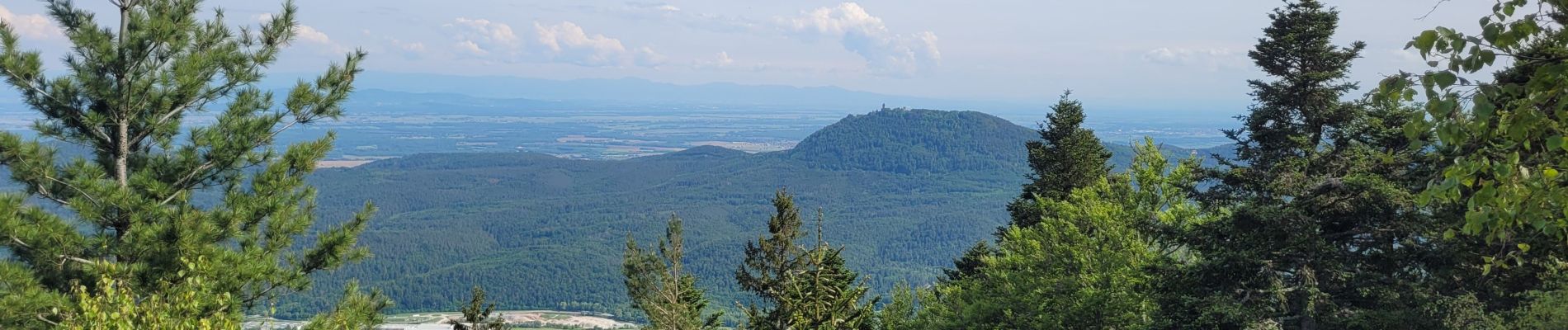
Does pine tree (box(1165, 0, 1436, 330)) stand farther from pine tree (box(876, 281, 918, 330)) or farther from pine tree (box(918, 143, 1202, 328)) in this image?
pine tree (box(876, 281, 918, 330))

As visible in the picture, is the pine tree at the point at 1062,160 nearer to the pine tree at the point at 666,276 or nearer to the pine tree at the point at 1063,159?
the pine tree at the point at 1063,159

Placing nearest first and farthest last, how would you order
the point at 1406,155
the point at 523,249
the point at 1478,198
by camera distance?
the point at 1478,198
the point at 1406,155
the point at 523,249

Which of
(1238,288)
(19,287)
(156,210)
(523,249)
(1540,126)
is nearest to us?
(1540,126)

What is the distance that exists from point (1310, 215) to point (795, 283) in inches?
298

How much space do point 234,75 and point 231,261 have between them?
2.17 meters

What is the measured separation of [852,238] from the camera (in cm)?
19325

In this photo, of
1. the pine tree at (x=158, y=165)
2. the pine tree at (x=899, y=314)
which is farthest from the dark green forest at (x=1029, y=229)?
the pine tree at (x=899, y=314)

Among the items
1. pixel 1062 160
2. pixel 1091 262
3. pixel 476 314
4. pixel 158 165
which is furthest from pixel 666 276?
pixel 1062 160

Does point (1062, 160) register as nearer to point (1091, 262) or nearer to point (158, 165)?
point (1091, 262)

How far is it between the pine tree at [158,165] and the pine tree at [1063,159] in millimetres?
20147

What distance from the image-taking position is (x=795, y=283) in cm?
1360

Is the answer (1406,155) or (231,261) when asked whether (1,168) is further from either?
(1406,155)

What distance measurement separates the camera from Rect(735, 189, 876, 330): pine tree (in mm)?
13781

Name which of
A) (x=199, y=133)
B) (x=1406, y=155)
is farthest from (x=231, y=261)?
(x=1406, y=155)
